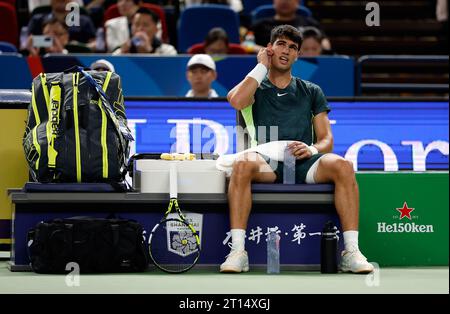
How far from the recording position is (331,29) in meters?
12.8

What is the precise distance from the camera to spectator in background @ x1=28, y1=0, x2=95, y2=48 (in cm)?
1088

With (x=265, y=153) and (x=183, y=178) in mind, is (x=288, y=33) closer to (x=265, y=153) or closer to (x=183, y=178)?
(x=265, y=153)

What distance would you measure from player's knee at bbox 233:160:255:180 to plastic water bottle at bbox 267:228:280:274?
1.21 feet

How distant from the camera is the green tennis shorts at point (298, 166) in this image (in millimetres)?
6219

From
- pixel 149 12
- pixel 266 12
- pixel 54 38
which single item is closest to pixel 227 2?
pixel 266 12

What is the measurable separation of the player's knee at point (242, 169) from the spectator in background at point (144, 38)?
4271mm

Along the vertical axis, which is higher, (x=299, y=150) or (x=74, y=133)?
(x=74, y=133)

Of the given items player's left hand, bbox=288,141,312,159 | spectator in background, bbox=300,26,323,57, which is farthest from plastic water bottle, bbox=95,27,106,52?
player's left hand, bbox=288,141,312,159

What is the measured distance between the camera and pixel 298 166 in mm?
6258

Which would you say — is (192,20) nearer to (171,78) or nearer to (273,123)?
(171,78)

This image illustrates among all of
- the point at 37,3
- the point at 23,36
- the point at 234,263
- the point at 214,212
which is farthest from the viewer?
the point at 37,3

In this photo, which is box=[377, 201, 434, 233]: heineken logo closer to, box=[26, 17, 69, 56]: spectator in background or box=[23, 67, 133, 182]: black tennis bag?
box=[23, 67, 133, 182]: black tennis bag

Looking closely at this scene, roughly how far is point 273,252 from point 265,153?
1.79 ft

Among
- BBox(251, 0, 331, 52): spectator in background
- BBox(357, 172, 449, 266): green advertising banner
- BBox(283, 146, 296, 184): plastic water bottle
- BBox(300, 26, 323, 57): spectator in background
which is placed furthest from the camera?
BBox(251, 0, 331, 52): spectator in background
